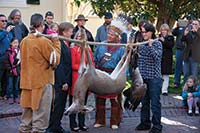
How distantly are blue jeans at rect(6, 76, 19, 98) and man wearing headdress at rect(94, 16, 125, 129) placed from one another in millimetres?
2888

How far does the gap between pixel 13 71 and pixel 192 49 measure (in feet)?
14.0

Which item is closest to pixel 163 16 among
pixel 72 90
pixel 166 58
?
pixel 166 58

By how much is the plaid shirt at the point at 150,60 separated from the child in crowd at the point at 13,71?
3.65m

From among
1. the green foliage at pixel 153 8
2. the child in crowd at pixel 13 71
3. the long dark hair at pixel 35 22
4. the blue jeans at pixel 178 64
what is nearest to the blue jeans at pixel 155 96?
the long dark hair at pixel 35 22

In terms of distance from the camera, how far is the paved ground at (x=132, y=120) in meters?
8.56

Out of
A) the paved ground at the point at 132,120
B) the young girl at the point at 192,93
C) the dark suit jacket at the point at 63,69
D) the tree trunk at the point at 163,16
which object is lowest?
the paved ground at the point at 132,120

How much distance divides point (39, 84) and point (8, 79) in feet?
13.9

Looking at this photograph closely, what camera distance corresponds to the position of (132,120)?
9.39m

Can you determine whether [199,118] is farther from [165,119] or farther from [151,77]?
[151,77]

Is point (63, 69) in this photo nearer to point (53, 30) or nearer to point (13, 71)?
point (53, 30)

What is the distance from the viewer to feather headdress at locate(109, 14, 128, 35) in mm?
7320

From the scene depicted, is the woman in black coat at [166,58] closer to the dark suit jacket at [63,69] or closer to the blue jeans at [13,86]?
the blue jeans at [13,86]

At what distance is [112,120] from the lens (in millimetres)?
8562

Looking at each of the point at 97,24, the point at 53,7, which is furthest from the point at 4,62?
the point at 97,24
